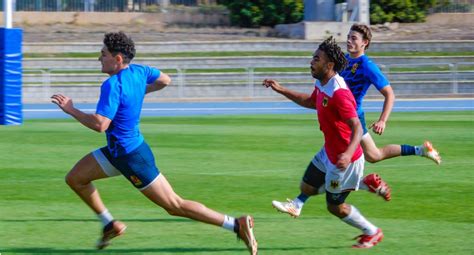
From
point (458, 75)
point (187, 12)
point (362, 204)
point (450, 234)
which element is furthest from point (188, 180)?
point (187, 12)

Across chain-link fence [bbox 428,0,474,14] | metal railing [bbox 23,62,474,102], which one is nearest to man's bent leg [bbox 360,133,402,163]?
metal railing [bbox 23,62,474,102]

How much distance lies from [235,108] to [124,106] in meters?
21.2

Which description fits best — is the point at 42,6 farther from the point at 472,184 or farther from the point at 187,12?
the point at 472,184

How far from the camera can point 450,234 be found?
9047mm

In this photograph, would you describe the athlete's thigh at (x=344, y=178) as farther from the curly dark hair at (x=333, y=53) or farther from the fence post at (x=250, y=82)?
the fence post at (x=250, y=82)

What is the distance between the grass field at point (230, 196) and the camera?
8.69 metres

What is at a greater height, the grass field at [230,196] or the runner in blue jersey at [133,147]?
the runner in blue jersey at [133,147]

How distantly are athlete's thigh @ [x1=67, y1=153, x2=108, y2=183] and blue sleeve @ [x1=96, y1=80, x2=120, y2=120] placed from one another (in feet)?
2.40

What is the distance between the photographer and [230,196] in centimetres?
1130

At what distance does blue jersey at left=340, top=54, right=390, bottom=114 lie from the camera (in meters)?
10.2

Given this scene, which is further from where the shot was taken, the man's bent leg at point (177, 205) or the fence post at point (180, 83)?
the fence post at point (180, 83)

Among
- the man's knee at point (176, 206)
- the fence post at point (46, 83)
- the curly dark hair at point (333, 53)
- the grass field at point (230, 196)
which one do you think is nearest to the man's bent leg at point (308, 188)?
the grass field at point (230, 196)

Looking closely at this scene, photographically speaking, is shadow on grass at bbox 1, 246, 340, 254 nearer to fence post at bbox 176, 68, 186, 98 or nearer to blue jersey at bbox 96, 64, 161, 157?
blue jersey at bbox 96, 64, 161, 157

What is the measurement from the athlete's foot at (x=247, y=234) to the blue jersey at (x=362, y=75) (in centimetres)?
290
